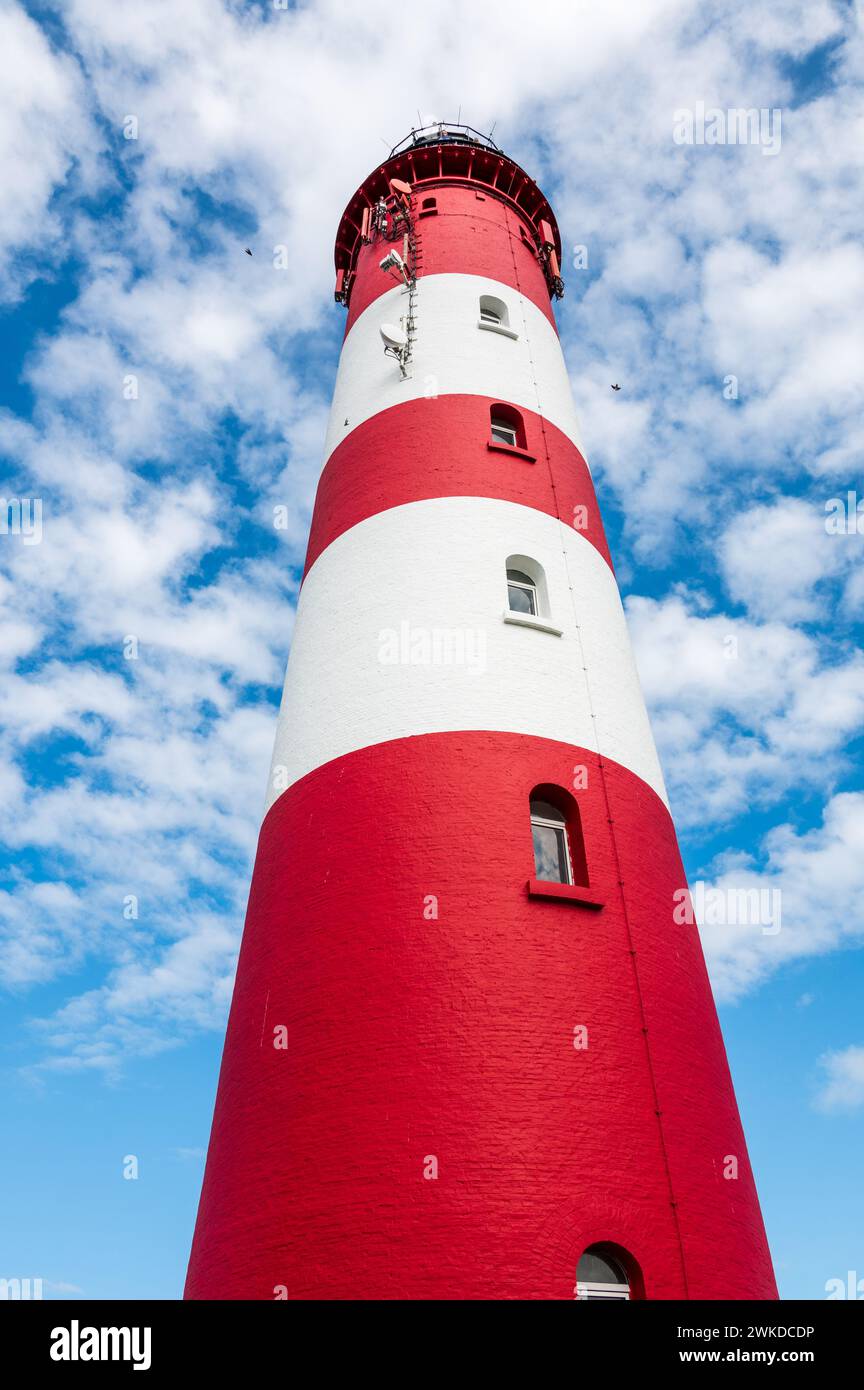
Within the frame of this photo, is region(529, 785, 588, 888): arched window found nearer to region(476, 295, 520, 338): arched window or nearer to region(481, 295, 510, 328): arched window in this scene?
region(476, 295, 520, 338): arched window

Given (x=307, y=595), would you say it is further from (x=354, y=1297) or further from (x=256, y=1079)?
(x=354, y=1297)

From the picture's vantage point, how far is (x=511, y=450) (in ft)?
50.0

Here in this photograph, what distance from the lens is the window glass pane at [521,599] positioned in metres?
13.7

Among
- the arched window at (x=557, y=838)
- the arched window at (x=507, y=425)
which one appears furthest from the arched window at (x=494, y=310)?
the arched window at (x=557, y=838)

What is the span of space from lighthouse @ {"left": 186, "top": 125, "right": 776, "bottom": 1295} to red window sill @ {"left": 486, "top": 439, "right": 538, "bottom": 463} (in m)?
0.04

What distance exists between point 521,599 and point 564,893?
4.83m

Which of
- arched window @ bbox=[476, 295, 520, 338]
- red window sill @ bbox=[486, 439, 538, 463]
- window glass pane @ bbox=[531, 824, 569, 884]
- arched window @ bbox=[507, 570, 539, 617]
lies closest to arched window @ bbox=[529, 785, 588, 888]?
window glass pane @ bbox=[531, 824, 569, 884]

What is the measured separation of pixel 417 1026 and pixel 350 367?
13.8m

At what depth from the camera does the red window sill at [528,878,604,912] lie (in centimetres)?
1040

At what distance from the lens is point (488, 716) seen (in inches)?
463

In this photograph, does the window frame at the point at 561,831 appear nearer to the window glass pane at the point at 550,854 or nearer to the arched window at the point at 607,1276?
the window glass pane at the point at 550,854

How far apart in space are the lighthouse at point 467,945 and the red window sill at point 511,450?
4 centimetres

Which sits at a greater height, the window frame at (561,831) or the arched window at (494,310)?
the arched window at (494,310)

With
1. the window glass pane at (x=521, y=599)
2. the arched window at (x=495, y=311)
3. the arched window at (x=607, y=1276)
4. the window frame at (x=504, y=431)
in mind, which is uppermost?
the arched window at (x=495, y=311)
